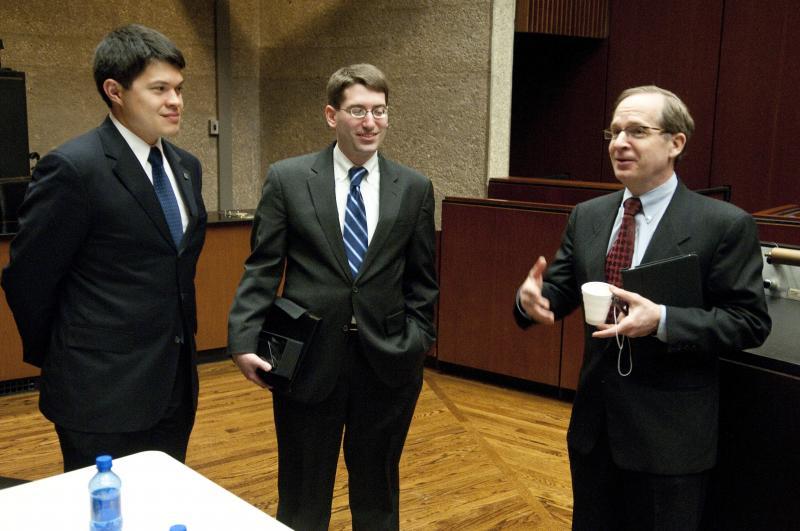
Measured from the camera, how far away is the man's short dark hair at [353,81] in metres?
2.54

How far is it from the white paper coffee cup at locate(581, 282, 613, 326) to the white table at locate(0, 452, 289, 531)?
0.89 m

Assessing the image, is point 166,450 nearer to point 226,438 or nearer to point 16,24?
point 226,438

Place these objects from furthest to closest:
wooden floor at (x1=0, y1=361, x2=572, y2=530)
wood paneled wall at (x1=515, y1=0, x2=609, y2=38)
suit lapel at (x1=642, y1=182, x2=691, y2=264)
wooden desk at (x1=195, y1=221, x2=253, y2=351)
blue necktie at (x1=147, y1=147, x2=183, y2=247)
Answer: wood paneled wall at (x1=515, y1=0, x2=609, y2=38) < wooden desk at (x1=195, y1=221, x2=253, y2=351) < wooden floor at (x1=0, y1=361, x2=572, y2=530) < blue necktie at (x1=147, y1=147, x2=183, y2=247) < suit lapel at (x1=642, y1=182, x2=691, y2=264)

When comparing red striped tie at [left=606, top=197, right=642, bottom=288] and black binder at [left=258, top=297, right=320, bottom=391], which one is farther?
black binder at [left=258, top=297, right=320, bottom=391]

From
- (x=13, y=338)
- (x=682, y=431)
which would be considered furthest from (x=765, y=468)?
(x=13, y=338)

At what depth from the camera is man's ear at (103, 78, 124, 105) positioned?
7.73 ft

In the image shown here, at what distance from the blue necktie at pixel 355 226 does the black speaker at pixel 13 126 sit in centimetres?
371

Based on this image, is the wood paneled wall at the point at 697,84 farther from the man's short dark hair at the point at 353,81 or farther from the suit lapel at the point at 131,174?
the suit lapel at the point at 131,174

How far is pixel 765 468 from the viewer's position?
7.19ft

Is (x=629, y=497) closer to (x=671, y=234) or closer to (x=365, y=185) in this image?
(x=671, y=234)

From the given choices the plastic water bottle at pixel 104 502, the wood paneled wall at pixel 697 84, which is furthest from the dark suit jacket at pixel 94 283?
the wood paneled wall at pixel 697 84

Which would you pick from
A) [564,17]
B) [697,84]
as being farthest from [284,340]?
[697,84]

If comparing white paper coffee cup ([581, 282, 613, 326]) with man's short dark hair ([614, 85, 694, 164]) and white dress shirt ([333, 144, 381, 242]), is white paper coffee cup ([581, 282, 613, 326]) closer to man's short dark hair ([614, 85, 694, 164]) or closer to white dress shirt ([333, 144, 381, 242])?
man's short dark hair ([614, 85, 694, 164])

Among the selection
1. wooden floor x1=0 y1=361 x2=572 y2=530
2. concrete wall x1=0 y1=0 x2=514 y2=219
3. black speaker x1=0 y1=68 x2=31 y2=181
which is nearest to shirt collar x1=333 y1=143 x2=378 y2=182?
wooden floor x1=0 y1=361 x2=572 y2=530
